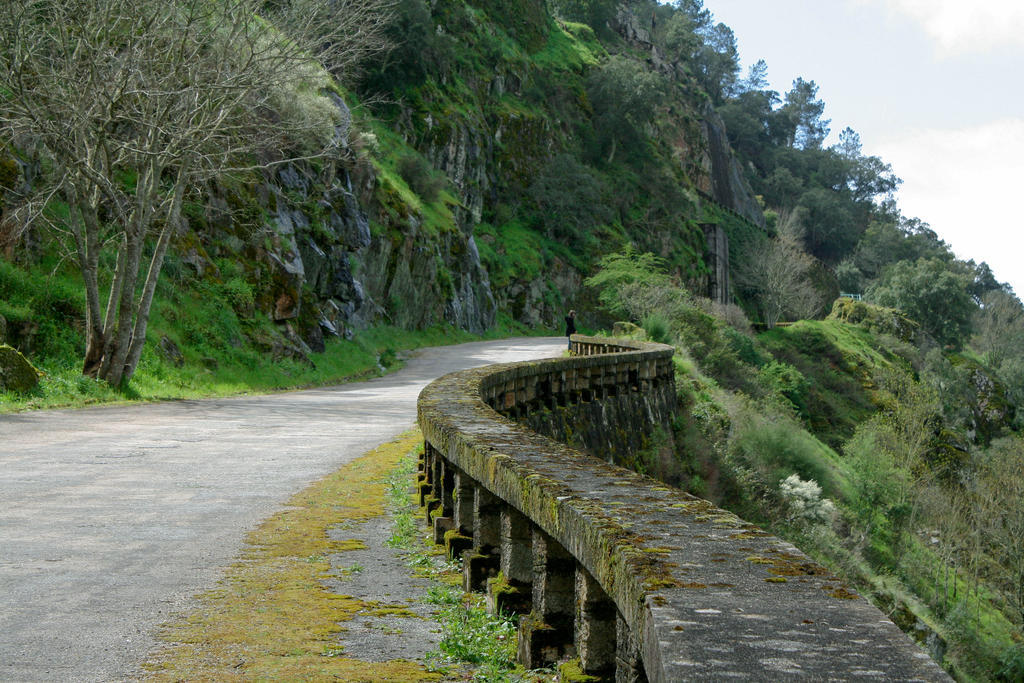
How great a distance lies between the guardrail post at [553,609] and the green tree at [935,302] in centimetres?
8211

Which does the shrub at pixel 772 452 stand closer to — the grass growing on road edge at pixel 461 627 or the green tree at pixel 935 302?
the grass growing on road edge at pixel 461 627

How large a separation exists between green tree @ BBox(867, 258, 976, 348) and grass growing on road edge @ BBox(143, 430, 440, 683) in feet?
263

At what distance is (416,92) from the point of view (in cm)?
5838

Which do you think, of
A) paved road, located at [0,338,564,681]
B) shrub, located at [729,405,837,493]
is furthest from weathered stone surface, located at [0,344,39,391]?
shrub, located at [729,405,837,493]

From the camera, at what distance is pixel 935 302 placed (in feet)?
264

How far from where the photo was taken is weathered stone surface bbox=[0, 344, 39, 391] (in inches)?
625

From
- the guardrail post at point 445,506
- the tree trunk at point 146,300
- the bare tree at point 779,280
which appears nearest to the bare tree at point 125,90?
the tree trunk at point 146,300

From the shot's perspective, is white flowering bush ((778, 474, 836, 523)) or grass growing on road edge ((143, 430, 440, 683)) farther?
white flowering bush ((778, 474, 836, 523))

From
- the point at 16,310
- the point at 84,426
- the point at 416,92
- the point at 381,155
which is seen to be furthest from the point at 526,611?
the point at 416,92

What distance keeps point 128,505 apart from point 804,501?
67.9ft

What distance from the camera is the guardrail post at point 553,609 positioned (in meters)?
3.77

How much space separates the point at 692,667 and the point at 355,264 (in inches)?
1445

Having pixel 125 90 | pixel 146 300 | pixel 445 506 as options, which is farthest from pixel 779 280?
pixel 445 506

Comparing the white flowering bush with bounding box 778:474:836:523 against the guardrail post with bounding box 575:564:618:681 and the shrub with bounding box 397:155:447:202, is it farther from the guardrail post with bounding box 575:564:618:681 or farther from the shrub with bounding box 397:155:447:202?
the shrub with bounding box 397:155:447:202
